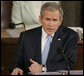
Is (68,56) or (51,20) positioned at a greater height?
(51,20)

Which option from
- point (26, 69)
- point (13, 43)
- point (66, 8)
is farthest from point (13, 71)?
point (66, 8)

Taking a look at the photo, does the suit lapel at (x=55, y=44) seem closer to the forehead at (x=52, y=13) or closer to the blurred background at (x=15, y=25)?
the forehead at (x=52, y=13)

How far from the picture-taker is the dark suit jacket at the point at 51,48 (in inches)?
99.3

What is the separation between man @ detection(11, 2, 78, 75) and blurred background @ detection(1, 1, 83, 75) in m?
0.16

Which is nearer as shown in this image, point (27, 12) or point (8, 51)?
point (8, 51)

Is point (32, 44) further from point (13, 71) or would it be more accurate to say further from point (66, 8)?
point (66, 8)

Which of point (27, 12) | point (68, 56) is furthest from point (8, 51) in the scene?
point (68, 56)

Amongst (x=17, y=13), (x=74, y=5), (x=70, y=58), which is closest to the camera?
(x=70, y=58)

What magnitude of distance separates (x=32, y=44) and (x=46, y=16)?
31 centimetres

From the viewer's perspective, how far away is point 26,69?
256 cm

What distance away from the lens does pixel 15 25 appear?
3955 millimetres

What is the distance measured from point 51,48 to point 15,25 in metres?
1.49

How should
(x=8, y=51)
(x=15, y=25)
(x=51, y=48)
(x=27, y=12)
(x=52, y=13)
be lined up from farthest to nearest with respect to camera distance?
(x=27, y=12) < (x=15, y=25) < (x=8, y=51) < (x=51, y=48) < (x=52, y=13)

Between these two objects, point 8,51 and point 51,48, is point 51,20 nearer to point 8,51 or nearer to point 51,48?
point 51,48
